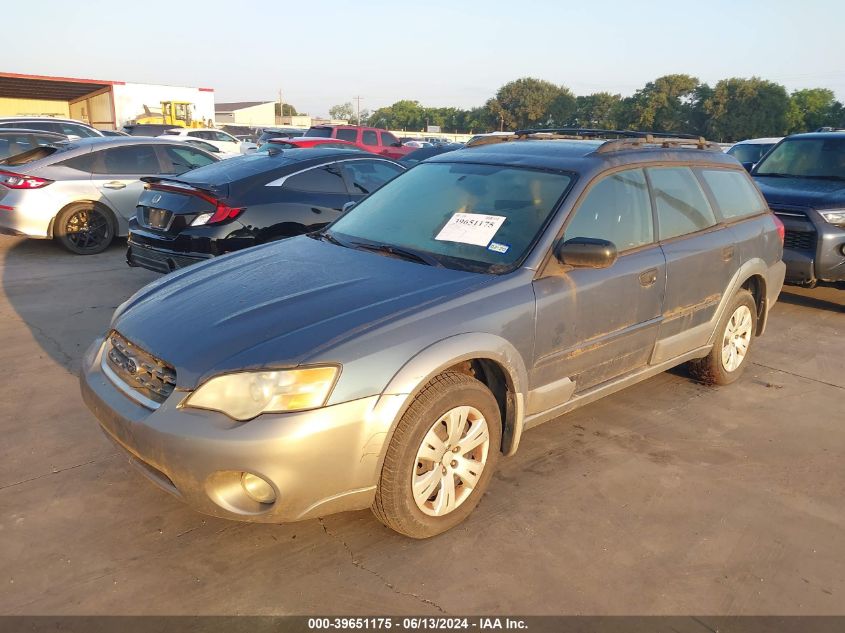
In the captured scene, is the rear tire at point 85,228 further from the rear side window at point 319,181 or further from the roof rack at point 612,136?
the roof rack at point 612,136

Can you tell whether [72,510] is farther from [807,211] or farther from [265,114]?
[265,114]

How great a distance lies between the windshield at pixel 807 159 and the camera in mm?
7824

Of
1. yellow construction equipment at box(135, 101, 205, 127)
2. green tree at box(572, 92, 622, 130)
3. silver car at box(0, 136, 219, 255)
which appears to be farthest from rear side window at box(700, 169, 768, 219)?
green tree at box(572, 92, 622, 130)

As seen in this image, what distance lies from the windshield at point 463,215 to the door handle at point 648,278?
70 cm

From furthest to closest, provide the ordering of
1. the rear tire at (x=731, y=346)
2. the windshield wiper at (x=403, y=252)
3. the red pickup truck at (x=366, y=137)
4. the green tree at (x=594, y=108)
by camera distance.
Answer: the green tree at (x=594, y=108), the red pickup truck at (x=366, y=137), the rear tire at (x=731, y=346), the windshield wiper at (x=403, y=252)

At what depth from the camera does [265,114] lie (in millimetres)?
85375

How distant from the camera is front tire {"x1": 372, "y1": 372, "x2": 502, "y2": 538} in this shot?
2.71 meters

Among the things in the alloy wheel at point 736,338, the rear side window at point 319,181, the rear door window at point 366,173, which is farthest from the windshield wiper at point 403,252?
the rear door window at point 366,173

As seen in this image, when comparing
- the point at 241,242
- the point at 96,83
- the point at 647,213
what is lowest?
the point at 241,242

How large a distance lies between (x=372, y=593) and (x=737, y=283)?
3331mm

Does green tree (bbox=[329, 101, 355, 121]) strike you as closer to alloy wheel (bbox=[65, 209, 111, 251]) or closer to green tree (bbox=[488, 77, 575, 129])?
green tree (bbox=[488, 77, 575, 129])

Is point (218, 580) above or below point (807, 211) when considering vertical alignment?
below

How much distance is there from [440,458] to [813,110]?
86.6 m
